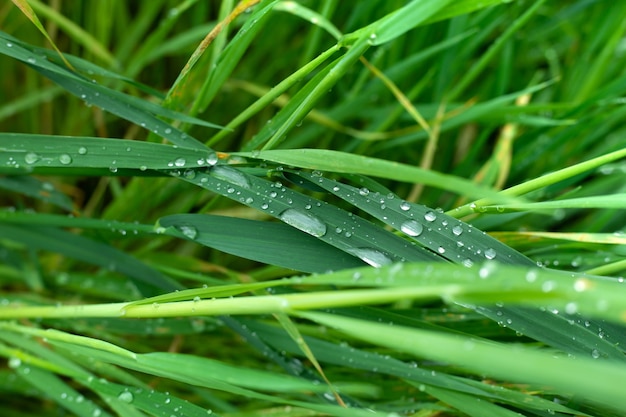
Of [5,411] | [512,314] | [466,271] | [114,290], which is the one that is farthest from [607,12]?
[5,411]

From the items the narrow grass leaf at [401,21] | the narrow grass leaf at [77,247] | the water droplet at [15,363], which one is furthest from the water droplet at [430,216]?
the water droplet at [15,363]

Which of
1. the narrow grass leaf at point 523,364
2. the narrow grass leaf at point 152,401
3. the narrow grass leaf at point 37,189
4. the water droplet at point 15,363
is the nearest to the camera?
the narrow grass leaf at point 523,364

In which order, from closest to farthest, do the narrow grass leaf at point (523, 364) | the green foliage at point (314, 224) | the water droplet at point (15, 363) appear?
the narrow grass leaf at point (523, 364) → the green foliage at point (314, 224) → the water droplet at point (15, 363)

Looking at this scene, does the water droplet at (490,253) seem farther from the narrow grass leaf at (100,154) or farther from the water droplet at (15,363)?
the water droplet at (15,363)

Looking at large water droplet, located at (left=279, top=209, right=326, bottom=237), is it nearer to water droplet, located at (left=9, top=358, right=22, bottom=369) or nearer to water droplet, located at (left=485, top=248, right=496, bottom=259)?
water droplet, located at (left=485, top=248, right=496, bottom=259)

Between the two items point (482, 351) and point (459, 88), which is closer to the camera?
point (482, 351)

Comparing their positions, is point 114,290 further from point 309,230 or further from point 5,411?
point 309,230

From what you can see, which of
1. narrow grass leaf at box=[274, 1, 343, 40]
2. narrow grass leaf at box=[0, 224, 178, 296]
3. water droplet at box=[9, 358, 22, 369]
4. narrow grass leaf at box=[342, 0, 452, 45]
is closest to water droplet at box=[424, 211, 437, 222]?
narrow grass leaf at box=[342, 0, 452, 45]
